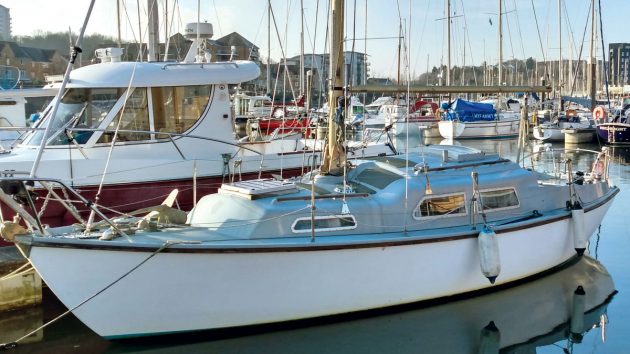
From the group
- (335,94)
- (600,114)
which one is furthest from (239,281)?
(600,114)

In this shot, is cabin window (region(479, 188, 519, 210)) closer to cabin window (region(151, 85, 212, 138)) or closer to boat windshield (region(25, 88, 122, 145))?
cabin window (region(151, 85, 212, 138))

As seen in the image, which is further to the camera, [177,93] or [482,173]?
[177,93]

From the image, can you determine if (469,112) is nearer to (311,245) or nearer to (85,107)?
(85,107)

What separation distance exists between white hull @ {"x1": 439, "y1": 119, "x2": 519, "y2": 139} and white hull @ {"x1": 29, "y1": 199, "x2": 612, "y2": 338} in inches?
1207

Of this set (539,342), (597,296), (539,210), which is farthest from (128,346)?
(597,296)

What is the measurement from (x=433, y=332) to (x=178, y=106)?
6709 millimetres

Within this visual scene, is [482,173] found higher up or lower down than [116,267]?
higher up

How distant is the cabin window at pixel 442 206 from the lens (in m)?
9.21

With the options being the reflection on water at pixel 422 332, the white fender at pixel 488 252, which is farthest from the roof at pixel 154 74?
the white fender at pixel 488 252

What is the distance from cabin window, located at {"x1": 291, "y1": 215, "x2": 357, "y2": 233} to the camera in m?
8.48

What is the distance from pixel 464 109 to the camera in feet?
131

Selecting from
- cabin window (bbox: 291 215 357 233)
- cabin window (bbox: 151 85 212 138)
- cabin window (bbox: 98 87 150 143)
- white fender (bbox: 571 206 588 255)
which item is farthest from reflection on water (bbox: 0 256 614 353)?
cabin window (bbox: 151 85 212 138)

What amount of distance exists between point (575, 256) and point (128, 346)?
802 centimetres

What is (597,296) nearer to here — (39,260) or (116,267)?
(116,267)
